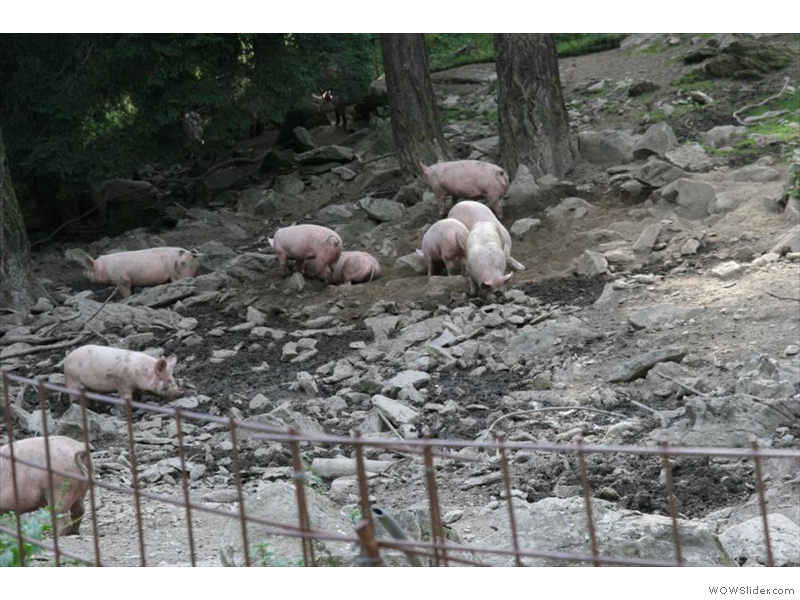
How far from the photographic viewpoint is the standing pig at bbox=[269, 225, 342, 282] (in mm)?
11883

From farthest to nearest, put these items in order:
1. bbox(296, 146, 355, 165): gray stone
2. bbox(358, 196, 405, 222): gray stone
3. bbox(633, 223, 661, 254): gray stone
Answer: bbox(296, 146, 355, 165): gray stone
bbox(358, 196, 405, 222): gray stone
bbox(633, 223, 661, 254): gray stone

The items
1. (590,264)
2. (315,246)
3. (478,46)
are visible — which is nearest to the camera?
(590,264)

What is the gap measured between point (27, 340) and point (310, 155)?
21.7 ft

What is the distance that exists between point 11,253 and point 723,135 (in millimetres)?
7671

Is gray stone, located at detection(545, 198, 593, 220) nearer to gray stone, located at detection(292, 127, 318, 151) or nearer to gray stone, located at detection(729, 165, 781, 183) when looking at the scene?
gray stone, located at detection(729, 165, 781, 183)

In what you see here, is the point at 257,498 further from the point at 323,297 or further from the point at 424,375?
the point at 323,297

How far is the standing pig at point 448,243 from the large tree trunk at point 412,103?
344 cm

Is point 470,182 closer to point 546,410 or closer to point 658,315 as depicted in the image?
point 658,315

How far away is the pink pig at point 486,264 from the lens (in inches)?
401

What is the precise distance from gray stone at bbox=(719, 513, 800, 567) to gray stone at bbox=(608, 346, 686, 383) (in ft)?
8.33

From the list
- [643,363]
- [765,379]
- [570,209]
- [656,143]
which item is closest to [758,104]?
[656,143]

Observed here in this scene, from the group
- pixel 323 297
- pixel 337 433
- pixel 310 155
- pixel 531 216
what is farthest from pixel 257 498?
pixel 310 155

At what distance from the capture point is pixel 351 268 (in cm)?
1177

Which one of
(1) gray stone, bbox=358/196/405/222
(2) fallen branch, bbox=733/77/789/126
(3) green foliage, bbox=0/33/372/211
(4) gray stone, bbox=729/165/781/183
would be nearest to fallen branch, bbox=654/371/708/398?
(4) gray stone, bbox=729/165/781/183
